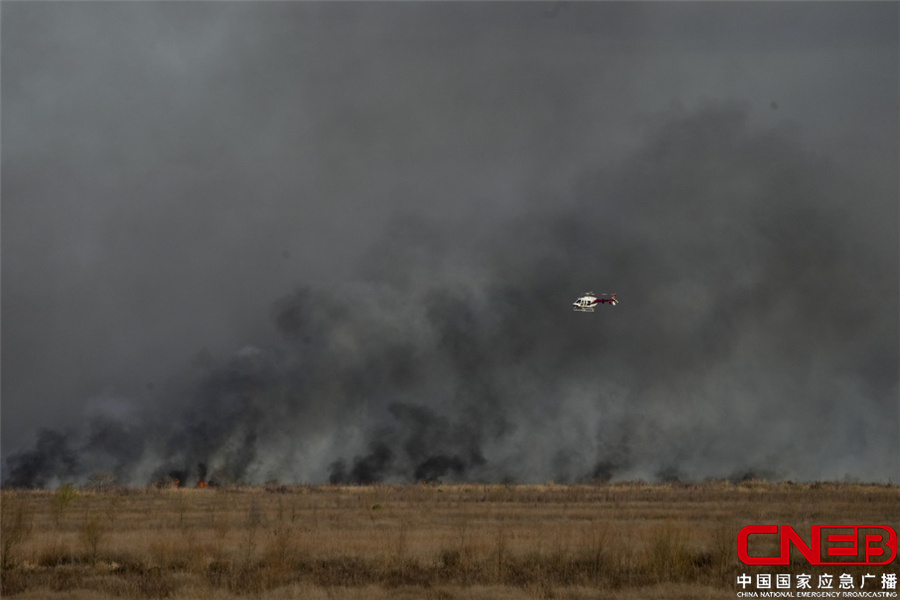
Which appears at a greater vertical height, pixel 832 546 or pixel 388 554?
pixel 832 546

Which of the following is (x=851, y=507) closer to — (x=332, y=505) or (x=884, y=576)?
(x=884, y=576)

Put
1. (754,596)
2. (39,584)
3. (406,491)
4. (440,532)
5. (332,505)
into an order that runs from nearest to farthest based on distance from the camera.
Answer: (754,596) < (39,584) < (440,532) < (332,505) < (406,491)

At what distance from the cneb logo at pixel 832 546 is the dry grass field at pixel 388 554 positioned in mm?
1003

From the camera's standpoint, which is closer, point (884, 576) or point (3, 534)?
point (884, 576)

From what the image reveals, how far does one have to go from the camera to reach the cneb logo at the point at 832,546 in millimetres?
36000

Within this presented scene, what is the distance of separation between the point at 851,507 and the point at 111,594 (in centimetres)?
5188

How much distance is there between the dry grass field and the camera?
3175cm

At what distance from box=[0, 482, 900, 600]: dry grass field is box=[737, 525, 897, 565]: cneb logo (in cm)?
100

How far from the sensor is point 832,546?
40.1m

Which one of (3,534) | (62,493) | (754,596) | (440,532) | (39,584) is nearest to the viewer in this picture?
(754,596)

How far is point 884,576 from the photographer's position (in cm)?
3181

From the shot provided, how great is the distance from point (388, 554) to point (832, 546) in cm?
2174

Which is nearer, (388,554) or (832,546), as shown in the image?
(388,554)

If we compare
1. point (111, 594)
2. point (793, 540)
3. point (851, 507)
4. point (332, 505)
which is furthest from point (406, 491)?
point (111, 594)
